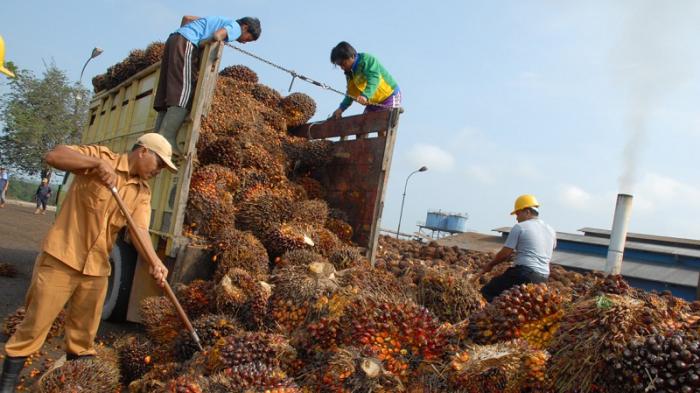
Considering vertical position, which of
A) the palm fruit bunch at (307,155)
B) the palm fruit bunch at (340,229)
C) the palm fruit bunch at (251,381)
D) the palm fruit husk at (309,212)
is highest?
the palm fruit bunch at (307,155)

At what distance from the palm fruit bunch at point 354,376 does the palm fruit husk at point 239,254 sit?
176 centimetres

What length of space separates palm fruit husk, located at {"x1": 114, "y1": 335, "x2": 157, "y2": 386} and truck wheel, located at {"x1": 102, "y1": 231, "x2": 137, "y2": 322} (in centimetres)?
142

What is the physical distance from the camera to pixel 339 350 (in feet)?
10.7

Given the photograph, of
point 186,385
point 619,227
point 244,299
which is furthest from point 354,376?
point 619,227

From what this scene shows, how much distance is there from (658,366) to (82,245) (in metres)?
3.66

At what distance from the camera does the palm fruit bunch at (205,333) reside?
12.6 ft

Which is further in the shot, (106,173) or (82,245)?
(82,245)

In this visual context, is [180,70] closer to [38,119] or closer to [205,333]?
[205,333]

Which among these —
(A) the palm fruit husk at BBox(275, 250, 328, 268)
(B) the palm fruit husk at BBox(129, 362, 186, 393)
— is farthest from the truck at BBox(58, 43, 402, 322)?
(B) the palm fruit husk at BBox(129, 362, 186, 393)

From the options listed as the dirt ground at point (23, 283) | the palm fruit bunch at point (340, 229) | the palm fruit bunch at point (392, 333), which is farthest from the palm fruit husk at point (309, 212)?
the palm fruit bunch at point (392, 333)

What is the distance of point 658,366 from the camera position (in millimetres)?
2633

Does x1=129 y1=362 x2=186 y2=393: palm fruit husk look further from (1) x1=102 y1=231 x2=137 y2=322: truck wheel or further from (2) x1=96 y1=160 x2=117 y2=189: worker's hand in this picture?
(1) x1=102 y1=231 x2=137 y2=322: truck wheel

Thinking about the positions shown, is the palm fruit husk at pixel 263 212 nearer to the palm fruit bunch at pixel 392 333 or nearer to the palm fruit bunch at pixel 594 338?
the palm fruit bunch at pixel 392 333

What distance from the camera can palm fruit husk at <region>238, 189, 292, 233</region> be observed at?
5605mm
